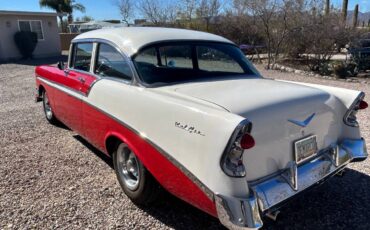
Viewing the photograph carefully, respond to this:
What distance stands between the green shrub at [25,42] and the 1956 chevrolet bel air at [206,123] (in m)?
18.3

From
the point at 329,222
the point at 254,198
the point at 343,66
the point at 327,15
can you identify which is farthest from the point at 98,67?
the point at 327,15

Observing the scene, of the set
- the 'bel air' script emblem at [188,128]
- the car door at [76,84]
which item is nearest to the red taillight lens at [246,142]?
the 'bel air' script emblem at [188,128]

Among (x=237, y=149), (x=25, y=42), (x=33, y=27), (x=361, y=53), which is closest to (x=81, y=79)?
(x=237, y=149)

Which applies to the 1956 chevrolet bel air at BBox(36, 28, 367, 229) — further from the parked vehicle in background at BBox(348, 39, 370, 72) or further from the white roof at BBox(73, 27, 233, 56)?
the parked vehicle in background at BBox(348, 39, 370, 72)

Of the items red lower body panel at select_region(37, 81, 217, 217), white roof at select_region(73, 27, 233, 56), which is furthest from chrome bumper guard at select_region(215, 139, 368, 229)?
white roof at select_region(73, 27, 233, 56)

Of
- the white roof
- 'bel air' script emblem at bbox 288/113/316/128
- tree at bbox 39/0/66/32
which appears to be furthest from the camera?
tree at bbox 39/0/66/32

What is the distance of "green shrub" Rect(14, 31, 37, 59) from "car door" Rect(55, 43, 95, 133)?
1768 centimetres

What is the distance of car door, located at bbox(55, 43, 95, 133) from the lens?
3.98m

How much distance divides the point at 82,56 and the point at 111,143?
1479 millimetres

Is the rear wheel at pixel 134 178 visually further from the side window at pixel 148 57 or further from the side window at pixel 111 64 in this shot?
the side window at pixel 148 57

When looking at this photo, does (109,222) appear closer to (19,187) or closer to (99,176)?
(99,176)

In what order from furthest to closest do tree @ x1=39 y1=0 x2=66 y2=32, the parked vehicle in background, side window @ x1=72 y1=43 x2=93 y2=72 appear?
tree @ x1=39 y1=0 x2=66 y2=32, the parked vehicle in background, side window @ x1=72 y1=43 x2=93 y2=72

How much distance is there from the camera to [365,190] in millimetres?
3518

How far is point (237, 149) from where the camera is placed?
7.43 feet
